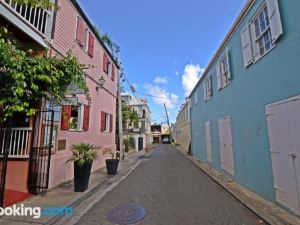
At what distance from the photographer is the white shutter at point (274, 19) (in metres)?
4.96

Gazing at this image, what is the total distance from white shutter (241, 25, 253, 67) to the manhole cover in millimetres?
5440

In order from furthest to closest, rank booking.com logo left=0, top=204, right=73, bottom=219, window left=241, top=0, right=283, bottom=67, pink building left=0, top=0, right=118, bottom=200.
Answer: pink building left=0, top=0, right=118, bottom=200 < window left=241, top=0, right=283, bottom=67 < booking.com logo left=0, top=204, right=73, bottom=219

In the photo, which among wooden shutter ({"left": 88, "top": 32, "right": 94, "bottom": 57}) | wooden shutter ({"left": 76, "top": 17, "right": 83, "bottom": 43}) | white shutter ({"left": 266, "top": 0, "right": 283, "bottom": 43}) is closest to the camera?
white shutter ({"left": 266, "top": 0, "right": 283, "bottom": 43})

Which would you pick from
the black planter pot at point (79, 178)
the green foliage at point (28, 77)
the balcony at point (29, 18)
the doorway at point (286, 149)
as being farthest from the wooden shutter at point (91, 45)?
the doorway at point (286, 149)

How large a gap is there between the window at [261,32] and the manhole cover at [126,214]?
5.24 m

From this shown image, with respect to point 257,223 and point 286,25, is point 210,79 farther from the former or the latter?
point 257,223

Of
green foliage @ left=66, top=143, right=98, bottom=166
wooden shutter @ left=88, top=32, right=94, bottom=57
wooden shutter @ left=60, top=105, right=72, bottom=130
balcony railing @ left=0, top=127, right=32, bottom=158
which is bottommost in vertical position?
green foliage @ left=66, top=143, right=98, bottom=166

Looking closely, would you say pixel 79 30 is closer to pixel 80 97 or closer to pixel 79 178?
pixel 80 97

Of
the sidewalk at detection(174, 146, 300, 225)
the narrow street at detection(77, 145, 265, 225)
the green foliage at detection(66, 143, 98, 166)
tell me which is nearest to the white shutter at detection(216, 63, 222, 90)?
the narrow street at detection(77, 145, 265, 225)

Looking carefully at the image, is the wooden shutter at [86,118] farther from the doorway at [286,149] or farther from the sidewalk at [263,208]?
the doorway at [286,149]

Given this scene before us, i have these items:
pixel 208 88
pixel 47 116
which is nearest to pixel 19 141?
pixel 47 116

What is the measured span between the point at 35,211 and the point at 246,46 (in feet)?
24.6

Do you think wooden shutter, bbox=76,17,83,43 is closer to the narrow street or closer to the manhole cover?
the narrow street

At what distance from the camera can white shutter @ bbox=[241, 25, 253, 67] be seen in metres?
6.69
